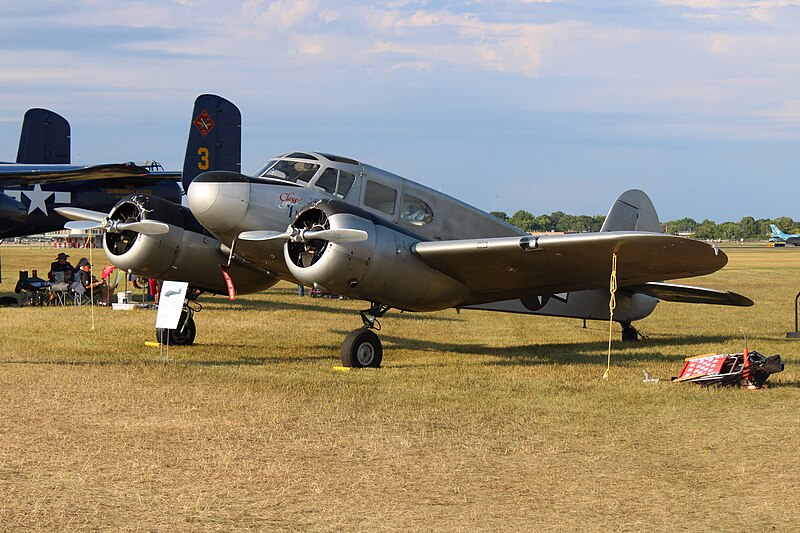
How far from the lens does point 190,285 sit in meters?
16.2

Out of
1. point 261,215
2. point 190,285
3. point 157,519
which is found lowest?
point 157,519

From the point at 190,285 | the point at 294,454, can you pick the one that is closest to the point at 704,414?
the point at 294,454

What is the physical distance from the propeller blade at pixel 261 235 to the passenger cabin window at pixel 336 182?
1141mm

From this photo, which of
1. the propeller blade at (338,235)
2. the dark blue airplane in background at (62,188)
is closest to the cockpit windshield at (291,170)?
the propeller blade at (338,235)

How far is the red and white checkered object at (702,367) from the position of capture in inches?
469

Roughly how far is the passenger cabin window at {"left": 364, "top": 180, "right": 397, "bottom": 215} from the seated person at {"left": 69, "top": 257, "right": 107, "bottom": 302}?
13.2 meters

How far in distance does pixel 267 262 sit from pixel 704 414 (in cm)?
667

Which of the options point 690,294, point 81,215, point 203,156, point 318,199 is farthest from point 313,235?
point 690,294

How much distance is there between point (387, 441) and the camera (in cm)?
868

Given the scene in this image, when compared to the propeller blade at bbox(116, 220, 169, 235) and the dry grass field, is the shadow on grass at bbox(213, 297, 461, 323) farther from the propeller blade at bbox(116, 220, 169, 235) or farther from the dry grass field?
the propeller blade at bbox(116, 220, 169, 235)

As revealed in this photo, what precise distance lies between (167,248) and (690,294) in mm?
9155

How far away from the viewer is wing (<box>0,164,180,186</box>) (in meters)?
29.6

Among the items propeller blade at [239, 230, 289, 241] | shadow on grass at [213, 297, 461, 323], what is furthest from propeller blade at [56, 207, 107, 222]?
shadow on grass at [213, 297, 461, 323]

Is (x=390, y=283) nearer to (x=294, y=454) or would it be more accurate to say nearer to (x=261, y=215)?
(x=261, y=215)
